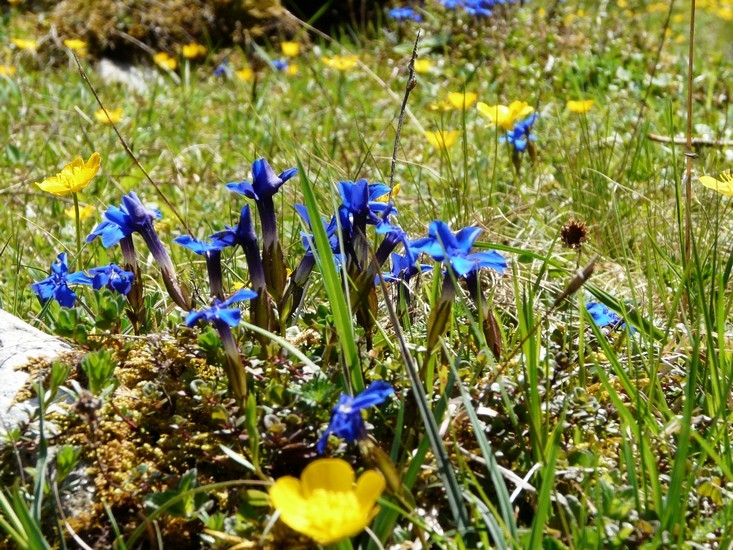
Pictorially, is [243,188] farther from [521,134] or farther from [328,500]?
[521,134]

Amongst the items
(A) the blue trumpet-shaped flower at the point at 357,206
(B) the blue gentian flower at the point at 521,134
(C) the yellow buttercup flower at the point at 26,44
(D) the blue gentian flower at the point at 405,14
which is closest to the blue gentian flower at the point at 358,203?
(A) the blue trumpet-shaped flower at the point at 357,206

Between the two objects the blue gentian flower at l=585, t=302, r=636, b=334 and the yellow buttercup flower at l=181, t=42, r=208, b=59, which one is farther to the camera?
the yellow buttercup flower at l=181, t=42, r=208, b=59

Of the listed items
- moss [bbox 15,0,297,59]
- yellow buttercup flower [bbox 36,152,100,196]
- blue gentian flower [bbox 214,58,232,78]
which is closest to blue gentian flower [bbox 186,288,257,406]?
yellow buttercup flower [bbox 36,152,100,196]

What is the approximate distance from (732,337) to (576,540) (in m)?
1.01

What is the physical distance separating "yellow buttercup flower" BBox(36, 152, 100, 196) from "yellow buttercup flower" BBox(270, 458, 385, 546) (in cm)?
107

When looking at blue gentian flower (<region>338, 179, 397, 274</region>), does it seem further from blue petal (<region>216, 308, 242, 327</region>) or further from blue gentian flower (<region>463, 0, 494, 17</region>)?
blue gentian flower (<region>463, 0, 494, 17</region>)

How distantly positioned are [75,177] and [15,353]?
0.46m

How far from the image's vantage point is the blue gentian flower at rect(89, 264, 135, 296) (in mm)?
1788

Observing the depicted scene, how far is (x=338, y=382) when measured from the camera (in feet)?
5.14

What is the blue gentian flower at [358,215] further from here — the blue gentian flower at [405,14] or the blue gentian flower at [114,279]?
the blue gentian flower at [405,14]

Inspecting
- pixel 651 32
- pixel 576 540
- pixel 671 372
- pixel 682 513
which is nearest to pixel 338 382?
pixel 576 540

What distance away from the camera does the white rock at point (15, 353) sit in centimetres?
158

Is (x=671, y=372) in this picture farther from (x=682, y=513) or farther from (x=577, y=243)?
(x=682, y=513)

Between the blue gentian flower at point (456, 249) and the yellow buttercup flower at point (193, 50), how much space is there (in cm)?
413
